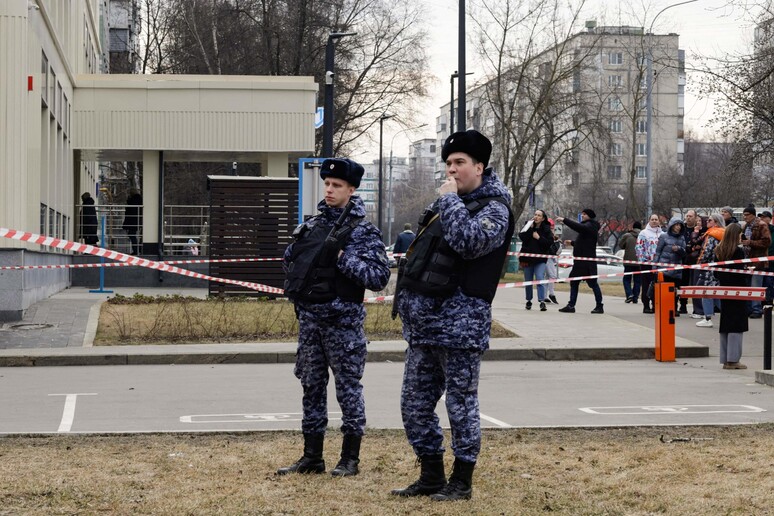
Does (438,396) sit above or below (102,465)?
A: above

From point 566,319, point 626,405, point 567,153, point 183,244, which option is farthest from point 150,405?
point 567,153

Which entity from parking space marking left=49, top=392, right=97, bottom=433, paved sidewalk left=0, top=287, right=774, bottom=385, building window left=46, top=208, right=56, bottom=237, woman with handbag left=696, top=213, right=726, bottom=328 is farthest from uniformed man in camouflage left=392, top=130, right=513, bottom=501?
building window left=46, top=208, right=56, bottom=237

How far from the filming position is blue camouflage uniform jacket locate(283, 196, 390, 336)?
6719 millimetres

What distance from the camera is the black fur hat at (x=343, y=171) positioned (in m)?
6.85

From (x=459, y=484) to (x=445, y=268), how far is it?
3.68ft

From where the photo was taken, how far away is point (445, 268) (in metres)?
5.89

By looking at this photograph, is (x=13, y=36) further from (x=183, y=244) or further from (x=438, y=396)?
(x=438, y=396)

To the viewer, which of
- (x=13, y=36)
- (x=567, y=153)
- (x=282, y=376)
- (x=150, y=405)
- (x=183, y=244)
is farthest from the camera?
(x=567, y=153)

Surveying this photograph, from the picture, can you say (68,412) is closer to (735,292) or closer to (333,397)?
(333,397)

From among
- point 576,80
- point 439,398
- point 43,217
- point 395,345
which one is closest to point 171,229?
point 43,217

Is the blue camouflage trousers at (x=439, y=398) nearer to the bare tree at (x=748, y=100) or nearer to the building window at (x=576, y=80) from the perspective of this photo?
the bare tree at (x=748, y=100)

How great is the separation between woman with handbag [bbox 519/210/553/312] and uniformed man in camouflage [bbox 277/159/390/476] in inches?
585

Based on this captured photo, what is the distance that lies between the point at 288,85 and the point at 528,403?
21.9m

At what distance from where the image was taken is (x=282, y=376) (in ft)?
43.5
